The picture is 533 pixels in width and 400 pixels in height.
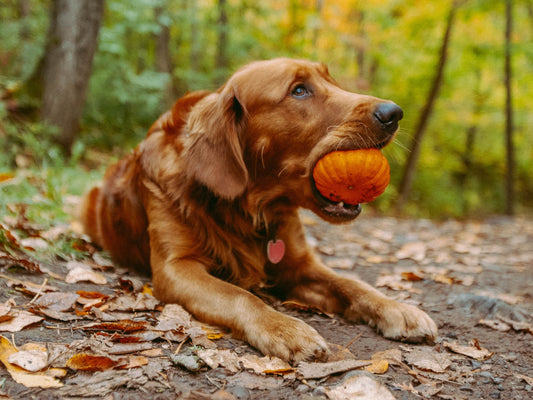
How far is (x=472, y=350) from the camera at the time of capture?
2189 millimetres

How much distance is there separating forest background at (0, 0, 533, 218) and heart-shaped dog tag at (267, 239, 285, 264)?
0.88 meters

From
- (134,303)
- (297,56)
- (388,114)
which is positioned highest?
(297,56)

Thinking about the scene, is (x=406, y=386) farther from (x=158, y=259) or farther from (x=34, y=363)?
(x=158, y=259)

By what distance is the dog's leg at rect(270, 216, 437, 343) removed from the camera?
7.52ft

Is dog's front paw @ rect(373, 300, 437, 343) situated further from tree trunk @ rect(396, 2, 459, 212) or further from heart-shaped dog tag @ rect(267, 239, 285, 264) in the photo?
tree trunk @ rect(396, 2, 459, 212)

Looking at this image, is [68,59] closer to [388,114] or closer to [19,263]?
[19,263]

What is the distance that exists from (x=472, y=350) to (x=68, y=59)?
5.89 metres

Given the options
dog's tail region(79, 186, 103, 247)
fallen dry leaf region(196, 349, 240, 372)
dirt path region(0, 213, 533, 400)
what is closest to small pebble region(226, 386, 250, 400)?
dirt path region(0, 213, 533, 400)

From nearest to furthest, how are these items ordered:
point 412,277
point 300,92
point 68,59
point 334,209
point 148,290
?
point 334,209 → point 300,92 → point 148,290 → point 412,277 → point 68,59

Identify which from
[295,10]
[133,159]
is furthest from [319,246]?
[295,10]

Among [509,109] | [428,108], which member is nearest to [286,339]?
[428,108]

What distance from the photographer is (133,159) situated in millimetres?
3150

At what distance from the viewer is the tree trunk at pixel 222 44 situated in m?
10.3

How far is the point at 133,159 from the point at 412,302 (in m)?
2.07
